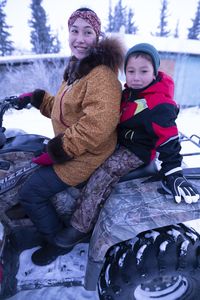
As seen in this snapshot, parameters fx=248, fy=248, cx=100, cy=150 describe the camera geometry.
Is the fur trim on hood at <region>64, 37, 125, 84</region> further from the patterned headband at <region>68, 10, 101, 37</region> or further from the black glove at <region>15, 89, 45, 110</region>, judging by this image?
the black glove at <region>15, 89, 45, 110</region>

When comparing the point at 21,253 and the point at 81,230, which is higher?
the point at 81,230

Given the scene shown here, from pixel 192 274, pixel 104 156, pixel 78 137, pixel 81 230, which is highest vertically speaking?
pixel 78 137

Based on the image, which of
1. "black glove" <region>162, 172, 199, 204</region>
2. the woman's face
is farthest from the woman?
"black glove" <region>162, 172, 199, 204</region>

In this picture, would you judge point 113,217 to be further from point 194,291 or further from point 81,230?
point 194,291

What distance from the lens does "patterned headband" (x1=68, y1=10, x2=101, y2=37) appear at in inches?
65.6

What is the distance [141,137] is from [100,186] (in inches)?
16.2

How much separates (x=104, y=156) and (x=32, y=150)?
1.59 feet

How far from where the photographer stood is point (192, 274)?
1.56 m

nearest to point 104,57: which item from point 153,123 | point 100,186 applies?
point 153,123

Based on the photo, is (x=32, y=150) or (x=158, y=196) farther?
(x=32, y=150)

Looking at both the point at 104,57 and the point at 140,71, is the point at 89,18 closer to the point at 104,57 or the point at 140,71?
the point at 104,57

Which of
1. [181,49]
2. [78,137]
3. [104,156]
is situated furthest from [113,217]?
[181,49]

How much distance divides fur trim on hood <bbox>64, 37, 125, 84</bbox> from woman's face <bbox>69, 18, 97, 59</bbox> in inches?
3.0

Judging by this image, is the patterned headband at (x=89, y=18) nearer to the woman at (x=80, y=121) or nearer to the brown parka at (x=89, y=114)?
the woman at (x=80, y=121)
